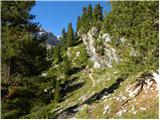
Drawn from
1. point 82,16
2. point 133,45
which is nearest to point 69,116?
point 133,45

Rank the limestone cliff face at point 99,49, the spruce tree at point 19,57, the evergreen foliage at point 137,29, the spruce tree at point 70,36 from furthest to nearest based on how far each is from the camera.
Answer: the spruce tree at point 70,36
the limestone cliff face at point 99,49
the evergreen foliage at point 137,29
the spruce tree at point 19,57

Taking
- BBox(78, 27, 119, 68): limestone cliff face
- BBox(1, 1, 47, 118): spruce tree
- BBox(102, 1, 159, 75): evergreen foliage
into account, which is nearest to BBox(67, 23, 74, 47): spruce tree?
BBox(78, 27, 119, 68): limestone cliff face

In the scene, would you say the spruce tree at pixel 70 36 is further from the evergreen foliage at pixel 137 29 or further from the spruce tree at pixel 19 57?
the spruce tree at pixel 19 57

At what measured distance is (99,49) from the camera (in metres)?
111

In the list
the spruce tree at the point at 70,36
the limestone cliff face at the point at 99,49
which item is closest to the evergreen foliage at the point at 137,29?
the limestone cliff face at the point at 99,49

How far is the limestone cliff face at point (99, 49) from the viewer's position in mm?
101938

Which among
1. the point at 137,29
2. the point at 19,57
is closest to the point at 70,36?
the point at 137,29

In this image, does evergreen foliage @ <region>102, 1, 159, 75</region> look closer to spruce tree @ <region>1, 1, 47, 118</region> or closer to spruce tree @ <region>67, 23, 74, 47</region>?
spruce tree @ <region>1, 1, 47, 118</region>

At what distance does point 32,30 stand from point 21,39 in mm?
2340

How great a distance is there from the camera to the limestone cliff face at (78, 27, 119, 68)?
102 m

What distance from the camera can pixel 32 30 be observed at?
26141 mm

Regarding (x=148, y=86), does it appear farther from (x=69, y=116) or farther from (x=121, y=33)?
(x=69, y=116)

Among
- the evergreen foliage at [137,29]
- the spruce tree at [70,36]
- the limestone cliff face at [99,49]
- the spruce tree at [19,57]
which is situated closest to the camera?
the spruce tree at [19,57]

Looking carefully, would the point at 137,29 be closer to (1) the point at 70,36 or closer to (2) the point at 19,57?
(2) the point at 19,57
